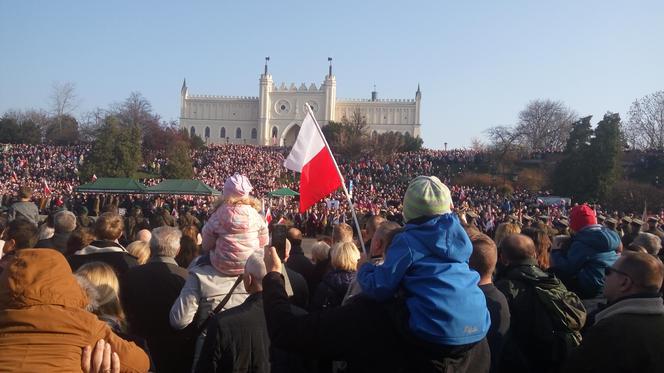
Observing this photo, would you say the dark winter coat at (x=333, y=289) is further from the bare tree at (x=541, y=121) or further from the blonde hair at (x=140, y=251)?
the bare tree at (x=541, y=121)

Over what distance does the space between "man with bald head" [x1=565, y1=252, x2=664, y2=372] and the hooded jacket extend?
2379 mm

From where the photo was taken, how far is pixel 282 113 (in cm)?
11156

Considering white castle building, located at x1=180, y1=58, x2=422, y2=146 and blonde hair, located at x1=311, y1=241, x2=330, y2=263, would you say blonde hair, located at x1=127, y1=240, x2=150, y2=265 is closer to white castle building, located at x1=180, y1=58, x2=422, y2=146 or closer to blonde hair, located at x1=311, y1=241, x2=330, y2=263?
blonde hair, located at x1=311, y1=241, x2=330, y2=263

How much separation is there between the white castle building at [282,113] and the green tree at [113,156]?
61.6 meters

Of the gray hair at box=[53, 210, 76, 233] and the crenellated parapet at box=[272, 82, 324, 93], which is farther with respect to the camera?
the crenellated parapet at box=[272, 82, 324, 93]

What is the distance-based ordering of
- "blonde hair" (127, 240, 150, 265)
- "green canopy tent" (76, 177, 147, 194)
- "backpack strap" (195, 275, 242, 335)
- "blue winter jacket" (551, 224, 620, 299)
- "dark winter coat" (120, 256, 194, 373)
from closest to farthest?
1. "backpack strap" (195, 275, 242, 335)
2. "dark winter coat" (120, 256, 194, 373)
3. "blue winter jacket" (551, 224, 620, 299)
4. "blonde hair" (127, 240, 150, 265)
5. "green canopy tent" (76, 177, 147, 194)

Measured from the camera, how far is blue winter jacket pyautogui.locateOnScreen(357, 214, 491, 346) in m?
2.32

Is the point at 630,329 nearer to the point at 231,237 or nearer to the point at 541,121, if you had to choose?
the point at 231,237

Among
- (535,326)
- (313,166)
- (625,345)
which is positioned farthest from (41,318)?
(313,166)

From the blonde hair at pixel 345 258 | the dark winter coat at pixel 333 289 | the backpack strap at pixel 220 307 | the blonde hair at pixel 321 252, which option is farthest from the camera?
the blonde hair at pixel 321 252

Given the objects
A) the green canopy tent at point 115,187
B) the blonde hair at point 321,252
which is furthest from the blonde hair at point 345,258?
the green canopy tent at point 115,187

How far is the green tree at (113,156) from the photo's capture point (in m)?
42.8

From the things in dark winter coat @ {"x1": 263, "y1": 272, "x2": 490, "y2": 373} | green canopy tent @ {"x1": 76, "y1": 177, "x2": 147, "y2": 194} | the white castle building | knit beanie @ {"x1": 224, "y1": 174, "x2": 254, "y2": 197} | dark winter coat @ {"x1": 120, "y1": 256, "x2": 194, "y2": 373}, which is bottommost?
green canopy tent @ {"x1": 76, "y1": 177, "x2": 147, "y2": 194}

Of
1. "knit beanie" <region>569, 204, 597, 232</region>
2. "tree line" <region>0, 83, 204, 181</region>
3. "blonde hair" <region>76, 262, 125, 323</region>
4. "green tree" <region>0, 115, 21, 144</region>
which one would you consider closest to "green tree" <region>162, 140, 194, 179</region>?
"tree line" <region>0, 83, 204, 181</region>
